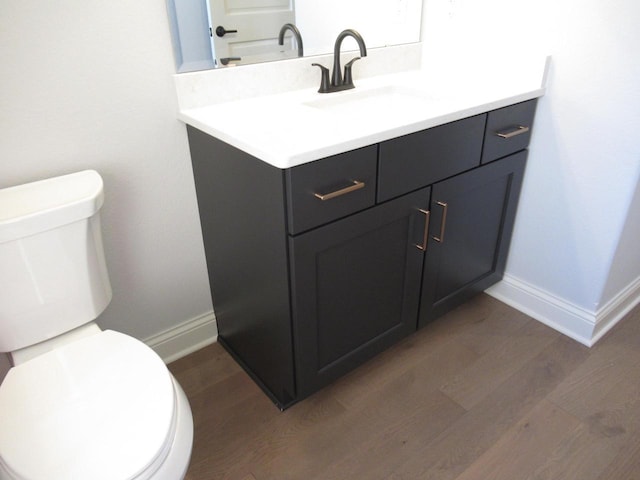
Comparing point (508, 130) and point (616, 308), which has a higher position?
point (508, 130)

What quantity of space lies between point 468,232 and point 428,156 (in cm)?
43

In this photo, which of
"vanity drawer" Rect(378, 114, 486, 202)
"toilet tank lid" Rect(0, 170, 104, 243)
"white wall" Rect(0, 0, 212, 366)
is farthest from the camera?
"vanity drawer" Rect(378, 114, 486, 202)

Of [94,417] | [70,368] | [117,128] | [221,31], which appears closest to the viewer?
[94,417]

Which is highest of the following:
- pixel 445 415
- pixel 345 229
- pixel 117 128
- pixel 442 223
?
pixel 117 128

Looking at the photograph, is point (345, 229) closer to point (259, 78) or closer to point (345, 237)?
point (345, 237)

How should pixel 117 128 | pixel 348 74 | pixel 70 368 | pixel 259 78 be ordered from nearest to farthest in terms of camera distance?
pixel 70 368, pixel 117 128, pixel 259 78, pixel 348 74

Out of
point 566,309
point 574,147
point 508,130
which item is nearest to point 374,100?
point 508,130

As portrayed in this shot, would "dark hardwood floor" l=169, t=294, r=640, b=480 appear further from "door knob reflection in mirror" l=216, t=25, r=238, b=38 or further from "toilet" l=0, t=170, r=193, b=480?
"door knob reflection in mirror" l=216, t=25, r=238, b=38

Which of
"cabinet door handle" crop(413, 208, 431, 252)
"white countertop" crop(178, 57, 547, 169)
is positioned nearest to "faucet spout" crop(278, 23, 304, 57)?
"white countertop" crop(178, 57, 547, 169)

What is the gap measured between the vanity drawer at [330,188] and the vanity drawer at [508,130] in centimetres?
53

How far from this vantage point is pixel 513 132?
1.61 metres

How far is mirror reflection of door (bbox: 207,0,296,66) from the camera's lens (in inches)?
57.0

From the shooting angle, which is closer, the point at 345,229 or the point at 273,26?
the point at 345,229

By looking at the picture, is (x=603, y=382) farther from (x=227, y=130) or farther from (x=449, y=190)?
(x=227, y=130)
